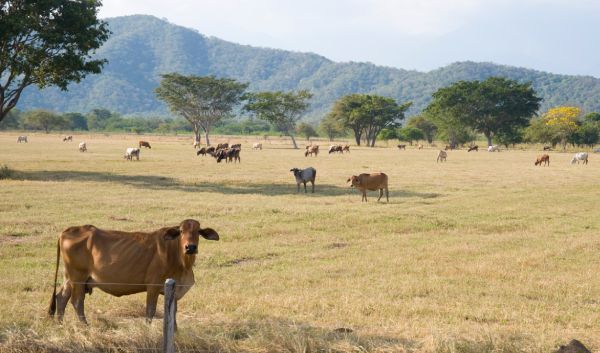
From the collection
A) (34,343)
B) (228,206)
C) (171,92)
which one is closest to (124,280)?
(34,343)

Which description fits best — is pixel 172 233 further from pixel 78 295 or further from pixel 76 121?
pixel 76 121

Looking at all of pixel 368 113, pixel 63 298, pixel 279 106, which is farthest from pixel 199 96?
pixel 63 298

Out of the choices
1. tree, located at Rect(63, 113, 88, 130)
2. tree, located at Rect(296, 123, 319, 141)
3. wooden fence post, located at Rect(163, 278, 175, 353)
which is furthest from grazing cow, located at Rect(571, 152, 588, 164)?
tree, located at Rect(63, 113, 88, 130)

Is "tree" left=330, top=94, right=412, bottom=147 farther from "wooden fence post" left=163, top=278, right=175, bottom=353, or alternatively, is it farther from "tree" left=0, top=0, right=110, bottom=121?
"wooden fence post" left=163, top=278, right=175, bottom=353

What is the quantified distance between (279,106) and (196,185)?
60723 millimetres

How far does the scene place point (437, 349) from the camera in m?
6.05

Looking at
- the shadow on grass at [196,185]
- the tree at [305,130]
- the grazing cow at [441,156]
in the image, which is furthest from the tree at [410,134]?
the shadow on grass at [196,185]

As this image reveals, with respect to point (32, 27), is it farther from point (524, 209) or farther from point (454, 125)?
point (454, 125)

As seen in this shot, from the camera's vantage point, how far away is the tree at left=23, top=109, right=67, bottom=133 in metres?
130

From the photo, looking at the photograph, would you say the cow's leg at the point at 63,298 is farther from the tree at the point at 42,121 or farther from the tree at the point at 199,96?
the tree at the point at 42,121

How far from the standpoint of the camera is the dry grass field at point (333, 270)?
6422mm

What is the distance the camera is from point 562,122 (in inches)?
3708

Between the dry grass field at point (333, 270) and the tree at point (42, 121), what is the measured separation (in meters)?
117

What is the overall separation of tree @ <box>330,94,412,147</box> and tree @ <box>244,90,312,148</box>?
12.8 metres
